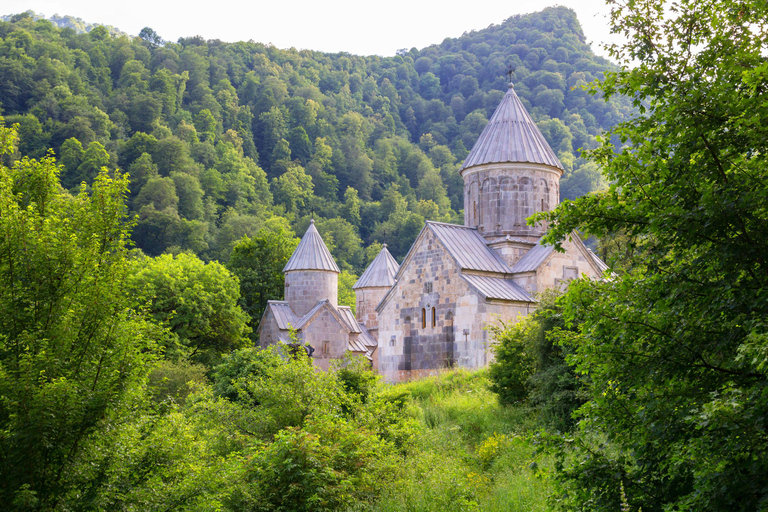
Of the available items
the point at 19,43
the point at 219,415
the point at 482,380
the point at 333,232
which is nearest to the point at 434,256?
the point at 482,380

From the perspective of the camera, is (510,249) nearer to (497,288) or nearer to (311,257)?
(497,288)

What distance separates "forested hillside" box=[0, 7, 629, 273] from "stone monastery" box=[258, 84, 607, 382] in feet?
78.9

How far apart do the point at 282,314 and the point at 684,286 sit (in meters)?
26.2

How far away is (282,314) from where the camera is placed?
3067cm

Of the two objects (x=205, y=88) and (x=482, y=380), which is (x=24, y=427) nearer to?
(x=482, y=380)

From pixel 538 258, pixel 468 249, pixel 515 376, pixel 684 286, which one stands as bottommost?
pixel 515 376

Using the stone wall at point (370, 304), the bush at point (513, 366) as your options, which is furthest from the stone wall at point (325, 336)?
the bush at point (513, 366)

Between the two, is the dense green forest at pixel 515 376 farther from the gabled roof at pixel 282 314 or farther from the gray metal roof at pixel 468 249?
the gabled roof at pixel 282 314

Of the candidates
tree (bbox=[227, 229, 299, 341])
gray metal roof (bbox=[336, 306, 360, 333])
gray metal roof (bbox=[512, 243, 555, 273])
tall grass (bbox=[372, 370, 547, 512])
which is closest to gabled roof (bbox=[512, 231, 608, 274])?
gray metal roof (bbox=[512, 243, 555, 273])

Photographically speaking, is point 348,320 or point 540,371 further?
point 348,320

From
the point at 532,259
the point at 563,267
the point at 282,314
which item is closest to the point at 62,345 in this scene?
the point at 532,259

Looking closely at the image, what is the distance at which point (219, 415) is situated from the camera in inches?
530

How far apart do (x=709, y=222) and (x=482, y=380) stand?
13124 mm

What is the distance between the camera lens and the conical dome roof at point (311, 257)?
31.5 meters
